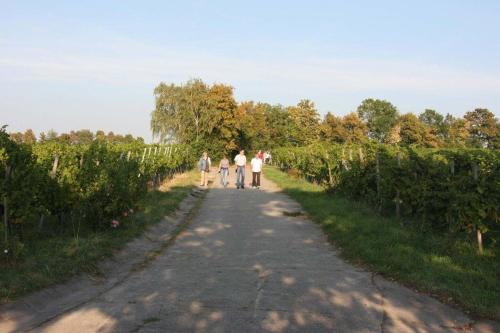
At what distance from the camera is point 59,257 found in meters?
7.63

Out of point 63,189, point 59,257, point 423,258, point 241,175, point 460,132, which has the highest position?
point 460,132

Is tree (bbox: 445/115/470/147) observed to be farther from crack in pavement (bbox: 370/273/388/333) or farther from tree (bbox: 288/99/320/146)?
A: crack in pavement (bbox: 370/273/388/333)

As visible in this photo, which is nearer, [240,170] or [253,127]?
[240,170]

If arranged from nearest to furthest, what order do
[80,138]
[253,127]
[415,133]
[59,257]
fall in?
1. [59,257]
2. [80,138]
3. [253,127]
4. [415,133]

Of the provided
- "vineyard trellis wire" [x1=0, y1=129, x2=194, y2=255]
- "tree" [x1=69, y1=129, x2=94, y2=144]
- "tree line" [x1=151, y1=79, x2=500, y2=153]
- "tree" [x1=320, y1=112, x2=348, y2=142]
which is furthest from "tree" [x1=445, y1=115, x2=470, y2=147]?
"vineyard trellis wire" [x1=0, y1=129, x2=194, y2=255]

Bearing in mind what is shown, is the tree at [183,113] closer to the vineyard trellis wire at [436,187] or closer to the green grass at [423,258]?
the vineyard trellis wire at [436,187]

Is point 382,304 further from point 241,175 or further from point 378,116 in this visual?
point 378,116

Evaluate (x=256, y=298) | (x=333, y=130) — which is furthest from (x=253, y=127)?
(x=256, y=298)

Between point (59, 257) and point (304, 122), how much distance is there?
77.9 m

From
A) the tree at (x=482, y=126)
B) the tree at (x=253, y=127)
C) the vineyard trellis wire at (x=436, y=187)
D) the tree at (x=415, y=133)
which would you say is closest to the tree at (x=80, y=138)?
the vineyard trellis wire at (x=436, y=187)

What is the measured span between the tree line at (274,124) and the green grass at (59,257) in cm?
3671

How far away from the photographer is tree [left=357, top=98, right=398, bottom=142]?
356 ft

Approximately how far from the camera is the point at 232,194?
20859 mm

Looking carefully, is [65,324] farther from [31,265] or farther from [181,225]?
[181,225]
